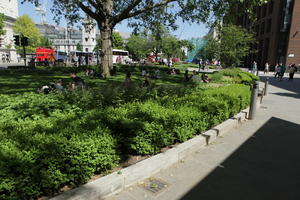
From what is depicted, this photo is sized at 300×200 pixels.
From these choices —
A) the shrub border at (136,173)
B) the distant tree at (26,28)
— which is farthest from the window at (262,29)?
the distant tree at (26,28)

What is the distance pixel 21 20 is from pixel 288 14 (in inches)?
2633

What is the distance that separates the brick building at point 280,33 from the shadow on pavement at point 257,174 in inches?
1543

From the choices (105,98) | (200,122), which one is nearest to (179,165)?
(200,122)

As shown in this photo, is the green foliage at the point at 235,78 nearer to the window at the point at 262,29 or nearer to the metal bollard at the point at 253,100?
the metal bollard at the point at 253,100

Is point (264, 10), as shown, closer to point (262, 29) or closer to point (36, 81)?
point (262, 29)

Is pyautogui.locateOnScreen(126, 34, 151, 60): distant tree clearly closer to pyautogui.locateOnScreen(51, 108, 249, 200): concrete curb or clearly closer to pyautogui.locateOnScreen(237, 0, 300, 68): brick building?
pyautogui.locateOnScreen(237, 0, 300, 68): brick building

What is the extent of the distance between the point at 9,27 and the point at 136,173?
7886cm

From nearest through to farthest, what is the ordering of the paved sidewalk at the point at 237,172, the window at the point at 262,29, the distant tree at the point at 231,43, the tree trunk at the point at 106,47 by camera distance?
the paved sidewalk at the point at 237,172 → the tree trunk at the point at 106,47 → the distant tree at the point at 231,43 → the window at the point at 262,29

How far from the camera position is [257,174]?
4.04 metres

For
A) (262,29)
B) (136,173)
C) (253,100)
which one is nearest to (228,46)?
(253,100)

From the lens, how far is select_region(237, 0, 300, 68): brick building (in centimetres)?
3909

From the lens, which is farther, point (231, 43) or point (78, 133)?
point (231, 43)

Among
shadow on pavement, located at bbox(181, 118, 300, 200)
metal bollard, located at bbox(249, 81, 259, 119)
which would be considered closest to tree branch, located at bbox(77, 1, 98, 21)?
metal bollard, located at bbox(249, 81, 259, 119)

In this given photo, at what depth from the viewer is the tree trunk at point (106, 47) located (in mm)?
17906
